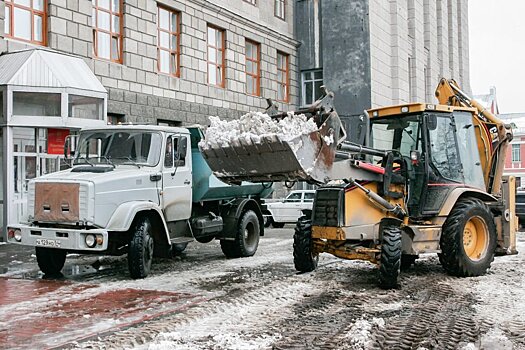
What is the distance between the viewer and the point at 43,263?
34.7ft

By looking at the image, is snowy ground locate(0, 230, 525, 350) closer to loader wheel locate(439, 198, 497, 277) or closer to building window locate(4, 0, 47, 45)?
loader wheel locate(439, 198, 497, 277)

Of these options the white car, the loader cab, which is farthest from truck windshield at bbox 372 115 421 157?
the white car

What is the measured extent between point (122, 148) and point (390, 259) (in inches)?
195

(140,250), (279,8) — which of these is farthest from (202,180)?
(279,8)

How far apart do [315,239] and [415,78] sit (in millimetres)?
26886

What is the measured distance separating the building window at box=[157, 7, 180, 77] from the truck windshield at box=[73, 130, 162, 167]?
11.2m

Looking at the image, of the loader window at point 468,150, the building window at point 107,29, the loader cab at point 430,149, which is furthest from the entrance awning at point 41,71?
the loader window at point 468,150

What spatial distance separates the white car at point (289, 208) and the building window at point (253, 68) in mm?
6590

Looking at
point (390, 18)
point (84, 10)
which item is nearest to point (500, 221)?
point (84, 10)

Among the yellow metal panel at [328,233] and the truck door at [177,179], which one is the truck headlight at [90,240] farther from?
the yellow metal panel at [328,233]

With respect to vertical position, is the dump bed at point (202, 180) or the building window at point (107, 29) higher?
the building window at point (107, 29)

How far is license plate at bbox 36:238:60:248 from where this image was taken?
9.49 m

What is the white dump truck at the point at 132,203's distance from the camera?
9.52 metres

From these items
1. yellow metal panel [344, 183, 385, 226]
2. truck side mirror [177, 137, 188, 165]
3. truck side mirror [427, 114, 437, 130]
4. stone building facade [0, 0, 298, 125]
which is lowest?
yellow metal panel [344, 183, 385, 226]
